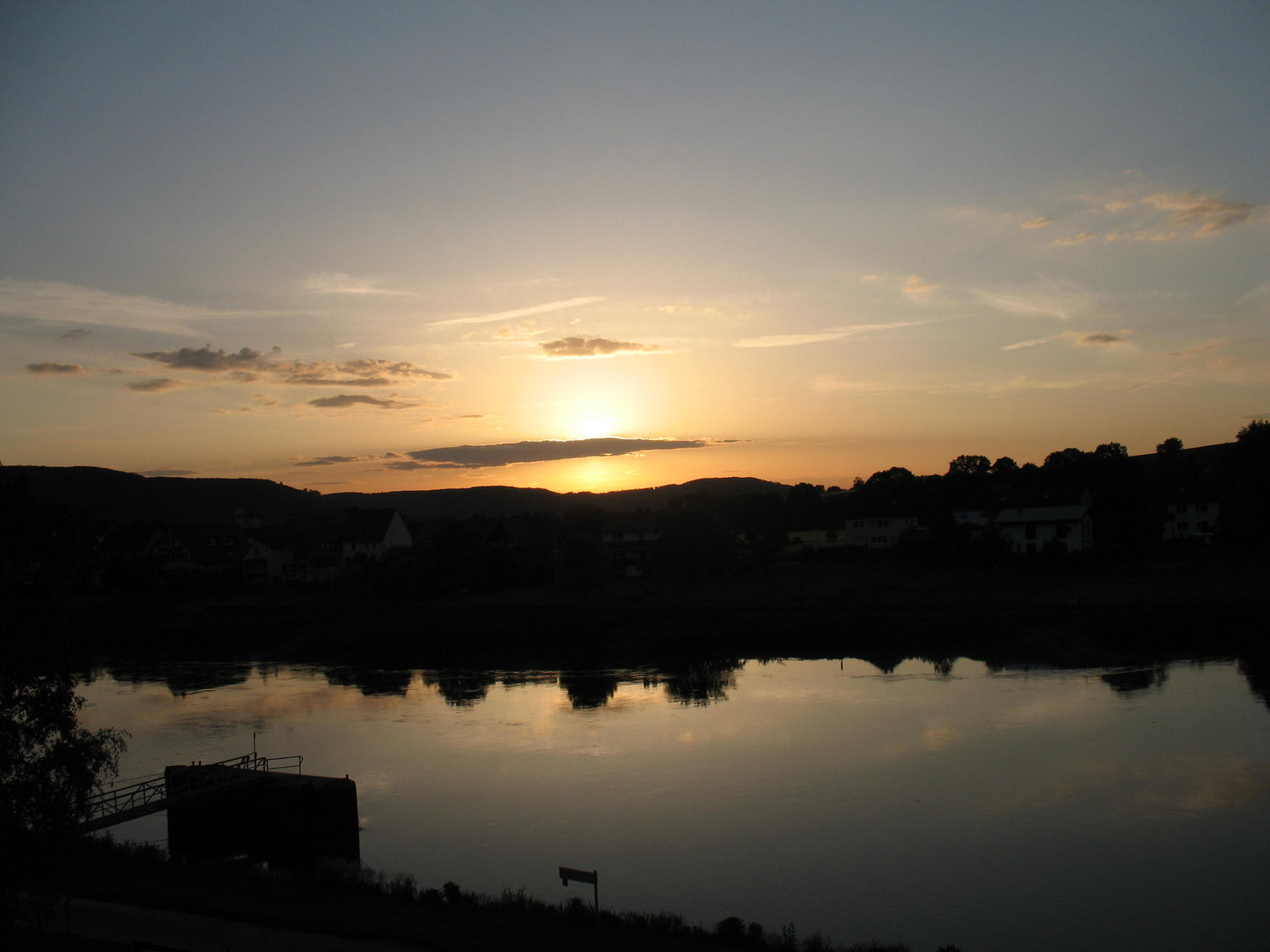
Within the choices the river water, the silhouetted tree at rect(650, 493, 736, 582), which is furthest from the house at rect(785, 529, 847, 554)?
the river water

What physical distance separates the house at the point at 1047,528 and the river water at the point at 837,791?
91.3 feet

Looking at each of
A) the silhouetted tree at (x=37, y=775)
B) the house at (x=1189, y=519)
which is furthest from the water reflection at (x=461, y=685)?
the house at (x=1189, y=519)

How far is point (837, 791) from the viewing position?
992 inches

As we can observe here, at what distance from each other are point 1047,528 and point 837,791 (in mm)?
50876

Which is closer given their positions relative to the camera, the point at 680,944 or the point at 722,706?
the point at 680,944

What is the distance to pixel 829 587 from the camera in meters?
62.2

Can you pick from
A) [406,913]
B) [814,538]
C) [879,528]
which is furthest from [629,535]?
[406,913]

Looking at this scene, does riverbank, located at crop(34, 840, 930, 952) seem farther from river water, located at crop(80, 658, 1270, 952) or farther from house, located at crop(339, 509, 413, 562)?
house, located at crop(339, 509, 413, 562)

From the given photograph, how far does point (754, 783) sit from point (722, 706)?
11159 millimetres

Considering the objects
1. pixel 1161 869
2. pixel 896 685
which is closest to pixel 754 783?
pixel 1161 869

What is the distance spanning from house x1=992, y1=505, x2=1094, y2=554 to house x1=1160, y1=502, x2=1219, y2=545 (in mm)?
11304

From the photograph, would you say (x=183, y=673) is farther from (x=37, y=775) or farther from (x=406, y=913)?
(x=406, y=913)

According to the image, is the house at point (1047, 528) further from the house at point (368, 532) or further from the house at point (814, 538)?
the house at point (368, 532)

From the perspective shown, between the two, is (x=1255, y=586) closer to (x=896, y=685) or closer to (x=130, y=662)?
(x=896, y=685)
